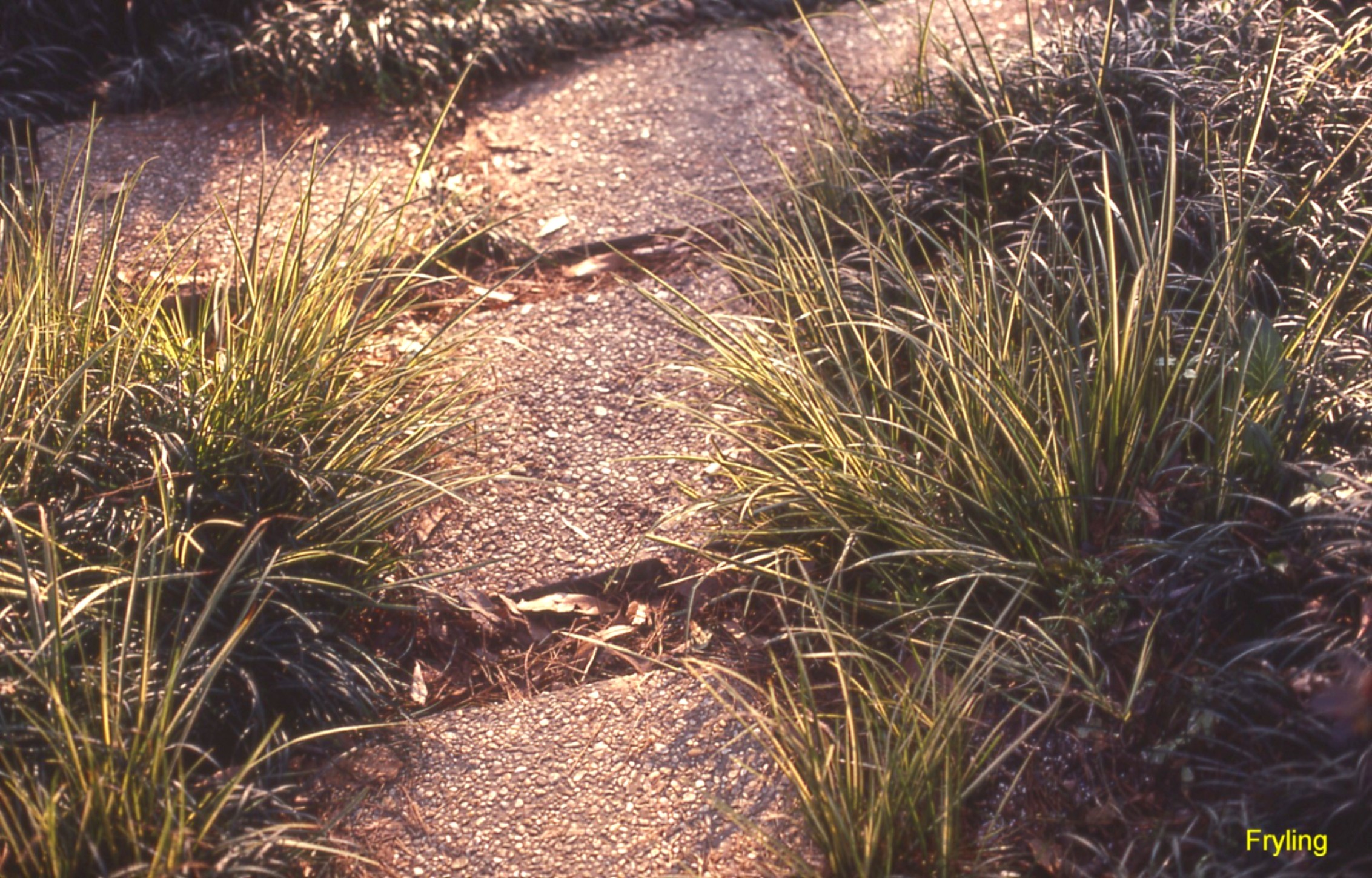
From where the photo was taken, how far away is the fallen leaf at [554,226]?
3508 millimetres

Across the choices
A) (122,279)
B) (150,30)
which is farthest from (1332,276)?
(150,30)

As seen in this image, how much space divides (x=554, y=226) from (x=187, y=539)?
1699 millimetres

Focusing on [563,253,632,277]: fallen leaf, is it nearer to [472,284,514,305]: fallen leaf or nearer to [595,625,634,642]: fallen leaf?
[472,284,514,305]: fallen leaf

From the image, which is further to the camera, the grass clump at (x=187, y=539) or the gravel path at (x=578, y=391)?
the gravel path at (x=578, y=391)

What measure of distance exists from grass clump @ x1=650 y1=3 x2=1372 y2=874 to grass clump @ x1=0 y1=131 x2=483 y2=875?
826mm

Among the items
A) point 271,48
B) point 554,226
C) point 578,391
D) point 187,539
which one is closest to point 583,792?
point 187,539

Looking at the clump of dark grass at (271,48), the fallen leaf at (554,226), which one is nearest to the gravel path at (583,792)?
the fallen leaf at (554,226)

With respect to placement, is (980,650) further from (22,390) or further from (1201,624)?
(22,390)

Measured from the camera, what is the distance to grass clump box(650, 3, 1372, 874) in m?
1.98

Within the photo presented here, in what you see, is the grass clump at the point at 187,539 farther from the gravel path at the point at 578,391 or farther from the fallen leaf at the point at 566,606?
the fallen leaf at the point at 566,606

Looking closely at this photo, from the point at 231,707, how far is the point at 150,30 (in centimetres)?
310

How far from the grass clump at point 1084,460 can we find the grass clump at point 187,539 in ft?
2.71

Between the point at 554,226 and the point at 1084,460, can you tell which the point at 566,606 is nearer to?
the point at 1084,460

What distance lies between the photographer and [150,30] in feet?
13.8
